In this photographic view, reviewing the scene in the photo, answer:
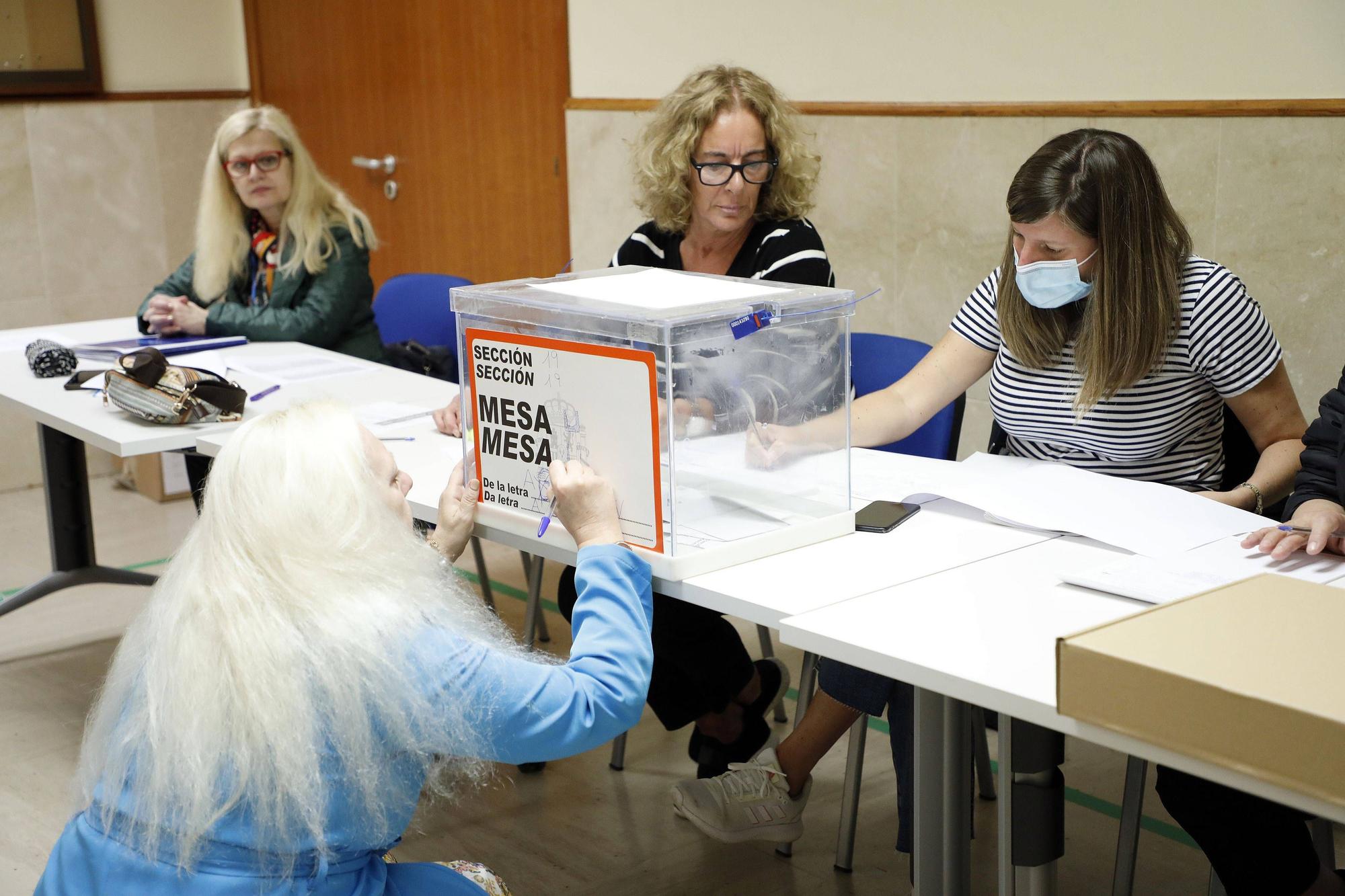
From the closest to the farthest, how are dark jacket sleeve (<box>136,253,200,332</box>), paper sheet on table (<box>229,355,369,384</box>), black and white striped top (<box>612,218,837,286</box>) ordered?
black and white striped top (<box>612,218,837,286</box>)
paper sheet on table (<box>229,355,369,384</box>)
dark jacket sleeve (<box>136,253,200,332</box>)

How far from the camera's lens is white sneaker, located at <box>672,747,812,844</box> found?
88.2 inches

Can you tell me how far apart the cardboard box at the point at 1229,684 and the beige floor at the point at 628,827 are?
3.72 ft

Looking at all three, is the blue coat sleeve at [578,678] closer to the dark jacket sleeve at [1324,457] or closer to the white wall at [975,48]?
the dark jacket sleeve at [1324,457]

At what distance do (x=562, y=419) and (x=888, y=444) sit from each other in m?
0.83

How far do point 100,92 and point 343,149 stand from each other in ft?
2.98

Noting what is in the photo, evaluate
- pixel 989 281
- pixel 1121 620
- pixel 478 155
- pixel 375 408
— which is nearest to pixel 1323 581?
pixel 1121 620

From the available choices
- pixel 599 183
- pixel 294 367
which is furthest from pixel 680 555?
pixel 599 183

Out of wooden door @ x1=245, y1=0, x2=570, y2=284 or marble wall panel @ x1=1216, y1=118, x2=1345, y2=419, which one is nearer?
marble wall panel @ x1=1216, y1=118, x2=1345, y2=419

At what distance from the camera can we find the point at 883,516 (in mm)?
1793

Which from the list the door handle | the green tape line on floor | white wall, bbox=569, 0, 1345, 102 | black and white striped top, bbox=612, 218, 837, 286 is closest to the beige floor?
the green tape line on floor

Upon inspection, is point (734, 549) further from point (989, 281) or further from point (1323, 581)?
point (989, 281)

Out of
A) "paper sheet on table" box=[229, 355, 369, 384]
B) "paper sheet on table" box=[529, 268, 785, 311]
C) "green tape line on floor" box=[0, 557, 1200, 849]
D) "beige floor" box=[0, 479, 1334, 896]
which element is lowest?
"beige floor" box=[0, 479, 1334, 896]

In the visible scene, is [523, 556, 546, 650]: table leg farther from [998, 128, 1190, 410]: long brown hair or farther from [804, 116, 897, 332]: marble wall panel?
[998, 128, 1190, 410]: long brown hair

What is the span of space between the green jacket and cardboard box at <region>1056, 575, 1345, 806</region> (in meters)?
2.54
